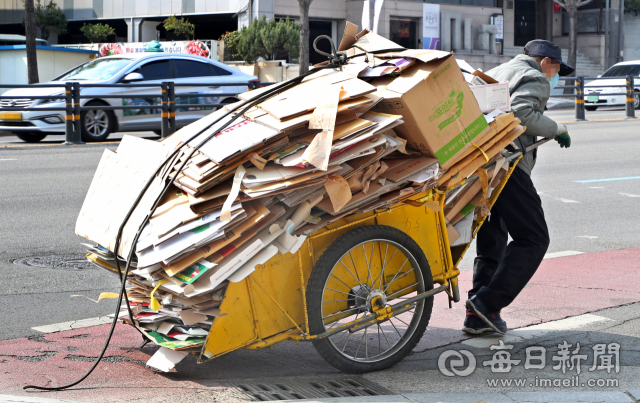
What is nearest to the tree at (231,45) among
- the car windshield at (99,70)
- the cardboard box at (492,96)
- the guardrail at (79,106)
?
the car windshield at (99,70)

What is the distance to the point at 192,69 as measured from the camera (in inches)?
679

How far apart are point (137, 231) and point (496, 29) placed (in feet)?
142

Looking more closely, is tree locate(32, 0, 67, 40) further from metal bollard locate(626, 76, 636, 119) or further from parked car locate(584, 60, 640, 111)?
metal bollard locate(626, 76, 636, 119)

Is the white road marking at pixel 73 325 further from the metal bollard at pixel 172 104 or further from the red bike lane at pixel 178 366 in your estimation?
the metal bollard at pixel 172 104

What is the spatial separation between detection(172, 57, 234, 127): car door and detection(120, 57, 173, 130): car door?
0.33m

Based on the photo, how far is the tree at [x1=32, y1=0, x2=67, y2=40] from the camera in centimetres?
4184

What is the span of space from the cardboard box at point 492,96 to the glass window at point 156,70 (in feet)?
42.9

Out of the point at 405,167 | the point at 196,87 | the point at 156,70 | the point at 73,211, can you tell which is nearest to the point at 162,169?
the point at 405,167

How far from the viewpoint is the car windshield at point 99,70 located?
53.0 ft

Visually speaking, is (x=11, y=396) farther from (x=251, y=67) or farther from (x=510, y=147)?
(x=251, y=67)

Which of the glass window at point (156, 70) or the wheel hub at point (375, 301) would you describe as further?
the glass window at point (156, 70)

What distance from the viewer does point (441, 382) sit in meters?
4.03

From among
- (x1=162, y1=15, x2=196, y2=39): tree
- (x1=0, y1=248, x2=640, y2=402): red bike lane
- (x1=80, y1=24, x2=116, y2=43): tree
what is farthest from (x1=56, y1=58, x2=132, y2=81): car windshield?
(x1=80, y1=24, x2=116, y2=43): tree

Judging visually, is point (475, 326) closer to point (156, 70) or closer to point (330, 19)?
point (156, 70)
